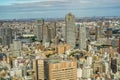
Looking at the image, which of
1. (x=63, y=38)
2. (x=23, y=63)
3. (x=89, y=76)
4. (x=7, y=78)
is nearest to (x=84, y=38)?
(x=63, y=38)

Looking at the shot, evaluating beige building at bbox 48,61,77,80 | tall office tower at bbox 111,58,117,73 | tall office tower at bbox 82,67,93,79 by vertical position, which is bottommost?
tall office tower at bbox 111,58,117,73

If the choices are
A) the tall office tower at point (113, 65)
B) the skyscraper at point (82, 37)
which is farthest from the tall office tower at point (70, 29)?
the tall office tower at point (113, 65)

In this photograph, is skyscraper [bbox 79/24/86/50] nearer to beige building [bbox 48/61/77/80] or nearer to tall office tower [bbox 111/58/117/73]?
tall office tower [bbox 111/58/117/73]

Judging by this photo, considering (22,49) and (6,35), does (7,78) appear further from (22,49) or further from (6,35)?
(6,35)

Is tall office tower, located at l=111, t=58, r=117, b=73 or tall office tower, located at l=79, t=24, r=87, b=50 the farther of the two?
tall office tower, located at l=79, t=24, r=87, b=50

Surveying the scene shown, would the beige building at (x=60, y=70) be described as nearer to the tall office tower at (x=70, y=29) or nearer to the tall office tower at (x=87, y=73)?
the tall office tower at (x=87, y=73)

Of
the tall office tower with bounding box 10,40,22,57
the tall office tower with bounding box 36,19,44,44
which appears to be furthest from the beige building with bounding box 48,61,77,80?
the tall office tower with bounding box 36,19,44,44
